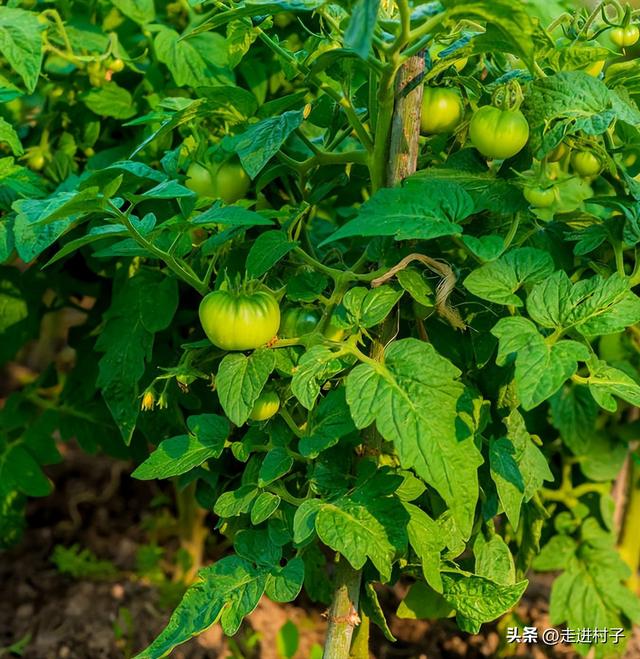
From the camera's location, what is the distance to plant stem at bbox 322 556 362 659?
3.54 feet

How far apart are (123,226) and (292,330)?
223 millimetres

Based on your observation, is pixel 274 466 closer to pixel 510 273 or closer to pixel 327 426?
pixel 327 426

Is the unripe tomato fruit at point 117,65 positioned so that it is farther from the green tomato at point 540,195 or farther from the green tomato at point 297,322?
the green tomato at point 540,195

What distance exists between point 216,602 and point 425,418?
0.33 m

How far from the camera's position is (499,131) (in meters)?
0.91

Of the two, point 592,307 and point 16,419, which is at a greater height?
point 592,307

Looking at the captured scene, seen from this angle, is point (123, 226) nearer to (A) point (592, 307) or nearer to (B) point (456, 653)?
(A) point (592, 307)

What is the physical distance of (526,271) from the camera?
0.94 metres

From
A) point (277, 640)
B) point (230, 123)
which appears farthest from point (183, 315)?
point (277, 640)

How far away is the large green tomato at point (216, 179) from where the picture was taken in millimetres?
1118

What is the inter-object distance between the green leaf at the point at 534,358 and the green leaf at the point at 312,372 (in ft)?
0.58

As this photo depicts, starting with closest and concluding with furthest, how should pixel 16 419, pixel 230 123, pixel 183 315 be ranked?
1. pixel 230 123
2. pixel 183 315
3. pixel 16 419

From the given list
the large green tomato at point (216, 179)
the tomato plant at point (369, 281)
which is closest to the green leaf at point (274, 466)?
the tomato plant at point (369, 281)

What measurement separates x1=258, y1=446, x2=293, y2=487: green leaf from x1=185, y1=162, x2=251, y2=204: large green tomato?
1.11ft
